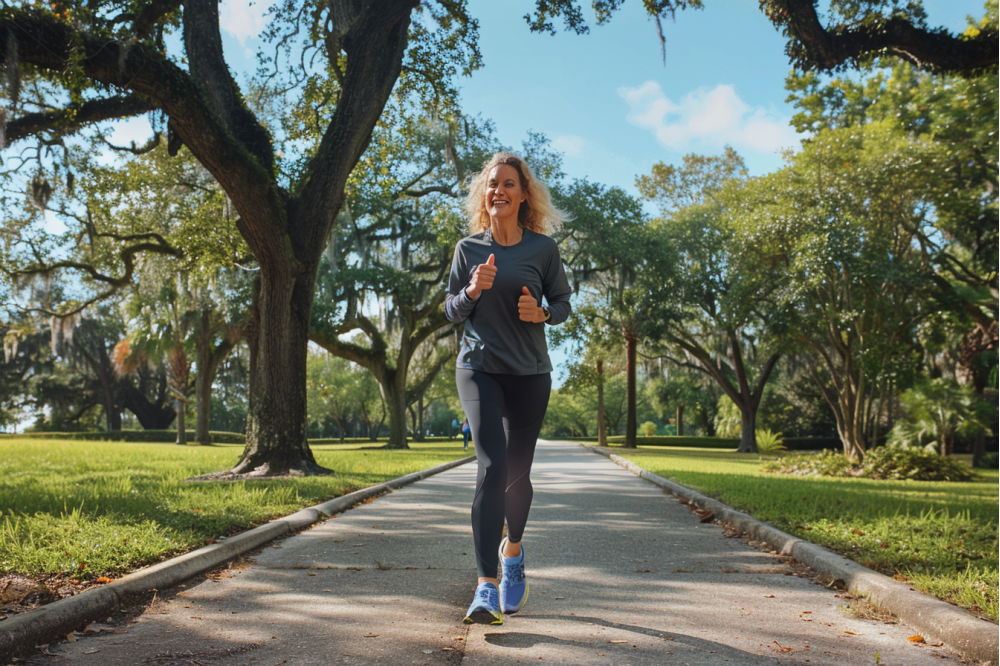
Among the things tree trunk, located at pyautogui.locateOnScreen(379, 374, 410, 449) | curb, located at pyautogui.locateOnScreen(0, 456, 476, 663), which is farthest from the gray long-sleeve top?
tree trunk, located at pyautogui.locateOnScreen(379, 374, 410, 449)

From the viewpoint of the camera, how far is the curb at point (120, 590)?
286 centimetres

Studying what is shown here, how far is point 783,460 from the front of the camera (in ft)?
50.0

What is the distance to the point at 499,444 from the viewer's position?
10.5ft

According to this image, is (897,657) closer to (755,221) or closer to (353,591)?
(353,591)

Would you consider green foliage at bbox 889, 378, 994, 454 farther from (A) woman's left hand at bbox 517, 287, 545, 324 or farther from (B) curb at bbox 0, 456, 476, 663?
(A) woman's left hand at bbox 517, 287, 545, 324

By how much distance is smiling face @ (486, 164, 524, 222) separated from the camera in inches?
137

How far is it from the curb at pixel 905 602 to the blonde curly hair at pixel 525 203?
255 cm

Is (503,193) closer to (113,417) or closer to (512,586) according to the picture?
(512,586)

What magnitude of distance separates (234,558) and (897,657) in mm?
3942

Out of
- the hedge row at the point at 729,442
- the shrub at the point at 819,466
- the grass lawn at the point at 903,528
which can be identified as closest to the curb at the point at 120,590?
the grass lawn at the point at 903,528

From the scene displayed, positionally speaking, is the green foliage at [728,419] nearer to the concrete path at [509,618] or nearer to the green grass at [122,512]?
the green grass at [122,512]

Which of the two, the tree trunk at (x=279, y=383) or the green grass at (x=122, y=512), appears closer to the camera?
the green grass at (x=122, y=512)

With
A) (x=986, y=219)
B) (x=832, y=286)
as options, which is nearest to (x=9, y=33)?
(x=832, y=286)

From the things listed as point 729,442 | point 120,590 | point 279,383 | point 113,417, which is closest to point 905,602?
point 120,590
